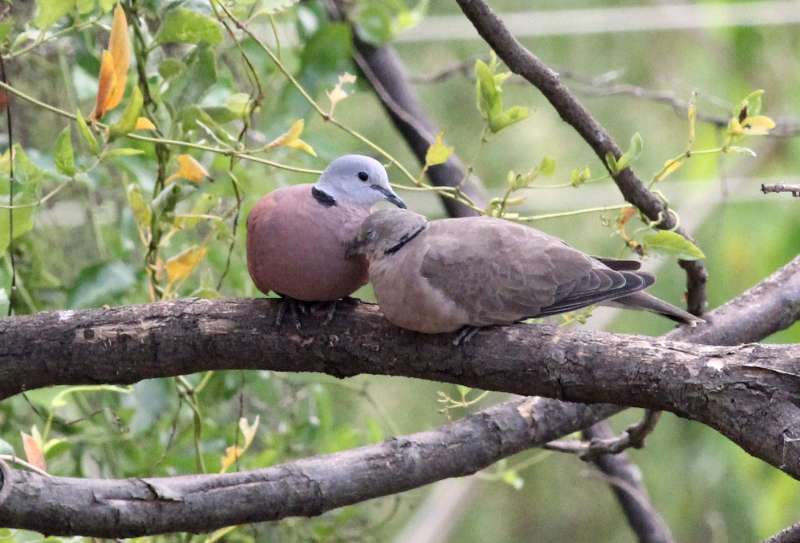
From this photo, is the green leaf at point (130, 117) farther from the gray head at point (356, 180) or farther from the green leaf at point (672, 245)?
the green leaf at point (672, 245)

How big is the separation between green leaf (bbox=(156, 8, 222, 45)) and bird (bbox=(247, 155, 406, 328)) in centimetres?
22

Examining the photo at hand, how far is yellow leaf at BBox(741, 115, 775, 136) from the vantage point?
1.21 meters

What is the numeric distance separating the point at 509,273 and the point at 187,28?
50 centimetres

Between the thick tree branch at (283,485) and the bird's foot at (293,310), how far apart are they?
154 millimetres

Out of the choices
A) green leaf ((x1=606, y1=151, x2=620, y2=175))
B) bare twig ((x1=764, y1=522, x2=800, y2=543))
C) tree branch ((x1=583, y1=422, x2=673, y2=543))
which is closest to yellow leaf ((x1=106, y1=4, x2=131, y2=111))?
green leaf ((x1=606, y1=151, x2=620, y2=175))

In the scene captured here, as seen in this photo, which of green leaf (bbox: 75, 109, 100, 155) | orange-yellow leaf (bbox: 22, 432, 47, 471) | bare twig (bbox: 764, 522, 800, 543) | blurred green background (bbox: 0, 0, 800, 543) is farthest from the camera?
blurred green background (bbox: 0, 0, 800, 543)

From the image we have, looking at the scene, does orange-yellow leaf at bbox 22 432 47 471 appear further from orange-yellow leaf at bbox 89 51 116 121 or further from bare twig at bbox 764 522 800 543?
bare twig at bbox 764 522 800 543

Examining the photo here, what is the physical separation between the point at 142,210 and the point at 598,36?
265 centimetres

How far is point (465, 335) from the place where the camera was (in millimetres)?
1136

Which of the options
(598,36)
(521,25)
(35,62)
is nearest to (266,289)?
(35,62)

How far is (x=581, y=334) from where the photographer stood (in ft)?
3.50

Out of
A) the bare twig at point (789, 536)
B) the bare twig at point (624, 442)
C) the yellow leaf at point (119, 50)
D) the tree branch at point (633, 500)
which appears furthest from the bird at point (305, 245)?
the tree branch at point (633, 500)

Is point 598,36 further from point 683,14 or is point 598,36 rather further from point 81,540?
→ point 81,540

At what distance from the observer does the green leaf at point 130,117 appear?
1117 millimetres
